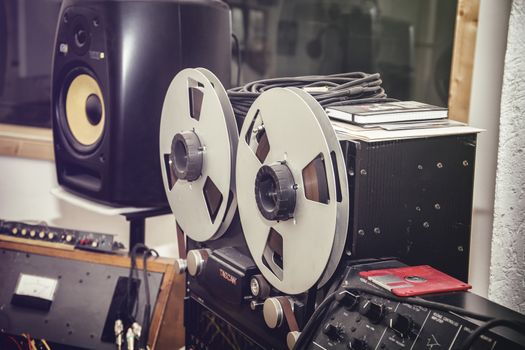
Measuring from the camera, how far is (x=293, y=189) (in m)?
0.94

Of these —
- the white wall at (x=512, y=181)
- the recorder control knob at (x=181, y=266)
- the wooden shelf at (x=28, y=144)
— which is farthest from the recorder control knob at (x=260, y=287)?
the wooden shelf at (x=28, y=144)

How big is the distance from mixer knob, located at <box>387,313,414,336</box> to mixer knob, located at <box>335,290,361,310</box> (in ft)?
0.21

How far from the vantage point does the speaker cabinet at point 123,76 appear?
140 centimetres

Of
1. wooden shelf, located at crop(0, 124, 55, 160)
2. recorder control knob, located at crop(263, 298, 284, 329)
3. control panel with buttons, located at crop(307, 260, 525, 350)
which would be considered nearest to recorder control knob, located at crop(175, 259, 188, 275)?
recorder control knob, located at crop(263, 298, 284, 329)

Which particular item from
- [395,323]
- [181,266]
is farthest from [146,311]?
[395,323]

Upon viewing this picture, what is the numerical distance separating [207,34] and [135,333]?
25.3 inches

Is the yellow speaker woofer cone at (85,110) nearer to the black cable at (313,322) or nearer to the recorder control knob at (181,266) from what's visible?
the recorder control knob at (181,266)

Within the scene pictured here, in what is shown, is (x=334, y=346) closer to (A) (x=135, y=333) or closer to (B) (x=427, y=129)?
(B) (x=427, y=129)

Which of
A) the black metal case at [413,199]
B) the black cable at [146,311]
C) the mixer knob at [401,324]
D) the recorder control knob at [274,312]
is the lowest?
the black cable at [146,311]

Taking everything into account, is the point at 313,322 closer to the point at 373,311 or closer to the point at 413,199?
the point at 373,311

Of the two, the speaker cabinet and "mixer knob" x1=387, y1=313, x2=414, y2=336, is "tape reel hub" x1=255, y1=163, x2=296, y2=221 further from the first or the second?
the speaker cabinet

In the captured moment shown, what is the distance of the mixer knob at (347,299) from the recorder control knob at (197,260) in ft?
1.16

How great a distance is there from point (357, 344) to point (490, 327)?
0.18m

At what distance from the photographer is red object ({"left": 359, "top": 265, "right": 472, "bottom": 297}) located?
858mm
